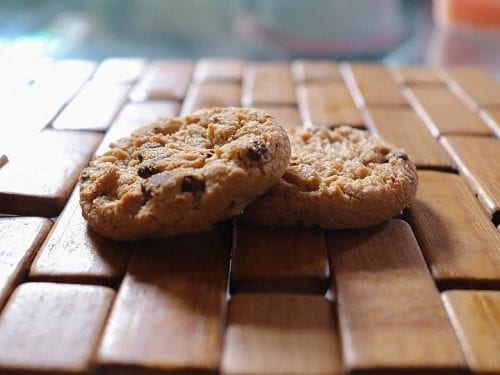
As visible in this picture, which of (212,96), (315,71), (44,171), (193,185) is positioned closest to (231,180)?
(193,185)

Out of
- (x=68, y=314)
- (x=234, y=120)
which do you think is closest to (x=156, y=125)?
(x=234, y=120)

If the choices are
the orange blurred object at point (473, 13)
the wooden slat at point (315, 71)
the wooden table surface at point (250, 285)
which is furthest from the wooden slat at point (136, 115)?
the orange blurred object at point (473, 13)

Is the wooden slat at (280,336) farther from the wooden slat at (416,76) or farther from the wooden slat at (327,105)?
the wooden slat at (416,76)

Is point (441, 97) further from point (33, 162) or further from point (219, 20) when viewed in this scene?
point (219, 20)

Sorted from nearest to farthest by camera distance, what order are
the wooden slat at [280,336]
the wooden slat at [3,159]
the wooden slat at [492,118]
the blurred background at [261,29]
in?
the wooden slat at [280,336], the wooden slat at [3,159], the wooden slat at [492,118], the blurred background at [261,29]

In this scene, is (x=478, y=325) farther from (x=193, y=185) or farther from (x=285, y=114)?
(x=285, y=114)

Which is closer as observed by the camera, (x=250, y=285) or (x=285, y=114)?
(x=250, y=285)
